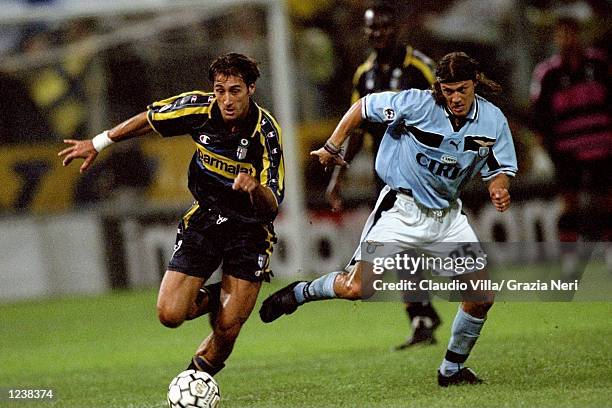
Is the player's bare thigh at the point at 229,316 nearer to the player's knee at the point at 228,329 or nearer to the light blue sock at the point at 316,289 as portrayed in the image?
the player's knee at the point at 228,329

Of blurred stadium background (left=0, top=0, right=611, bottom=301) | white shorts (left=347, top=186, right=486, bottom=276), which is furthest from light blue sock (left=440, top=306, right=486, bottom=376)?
blurred stadium background (left=0, top=0, right=611, bottom=301)

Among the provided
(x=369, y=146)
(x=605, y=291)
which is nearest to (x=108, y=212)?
(x=369, y=146)

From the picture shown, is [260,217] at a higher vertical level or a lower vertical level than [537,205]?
higher

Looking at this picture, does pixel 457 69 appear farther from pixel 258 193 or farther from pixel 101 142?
pixel 101 142

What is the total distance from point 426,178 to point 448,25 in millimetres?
5588

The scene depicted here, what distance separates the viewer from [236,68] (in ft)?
22.8

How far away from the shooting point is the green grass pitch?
22.8 feet

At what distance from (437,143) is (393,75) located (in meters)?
1.82

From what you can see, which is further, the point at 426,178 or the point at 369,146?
the point at 369,146

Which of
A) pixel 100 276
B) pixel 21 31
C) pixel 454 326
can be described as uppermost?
pixel 21 31

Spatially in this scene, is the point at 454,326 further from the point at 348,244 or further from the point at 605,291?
the point at 348,244

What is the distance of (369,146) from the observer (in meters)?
9.23

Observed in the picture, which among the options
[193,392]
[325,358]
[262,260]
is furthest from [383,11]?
[193,392]

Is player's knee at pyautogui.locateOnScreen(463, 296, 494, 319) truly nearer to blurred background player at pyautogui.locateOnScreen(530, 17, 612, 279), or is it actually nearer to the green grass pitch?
the green grass pitch
